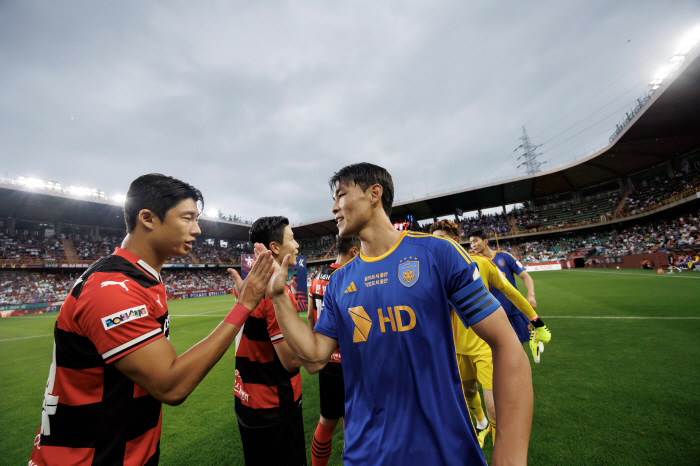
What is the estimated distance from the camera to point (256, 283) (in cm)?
176

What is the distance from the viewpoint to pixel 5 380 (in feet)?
20.9

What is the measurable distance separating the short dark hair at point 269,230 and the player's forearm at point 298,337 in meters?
1.21

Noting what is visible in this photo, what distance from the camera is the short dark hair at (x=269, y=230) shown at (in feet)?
9.43

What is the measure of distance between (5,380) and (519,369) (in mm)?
10666

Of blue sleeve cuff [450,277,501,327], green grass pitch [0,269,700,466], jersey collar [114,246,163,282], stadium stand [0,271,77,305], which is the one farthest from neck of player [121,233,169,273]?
stadium stand [0,271,77,305]

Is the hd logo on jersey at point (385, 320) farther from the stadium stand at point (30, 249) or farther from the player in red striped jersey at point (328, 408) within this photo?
the stadium stand at point (30, 249)

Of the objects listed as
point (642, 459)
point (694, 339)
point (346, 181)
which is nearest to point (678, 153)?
point (694, 339)

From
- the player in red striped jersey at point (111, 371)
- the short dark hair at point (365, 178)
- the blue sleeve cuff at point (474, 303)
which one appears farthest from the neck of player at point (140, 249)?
the blue sleeve cuff at point (474, 303)

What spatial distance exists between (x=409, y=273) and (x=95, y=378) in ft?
5.84

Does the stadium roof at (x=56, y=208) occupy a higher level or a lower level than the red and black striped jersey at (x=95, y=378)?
higher

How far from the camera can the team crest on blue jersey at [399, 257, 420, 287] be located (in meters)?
1.57

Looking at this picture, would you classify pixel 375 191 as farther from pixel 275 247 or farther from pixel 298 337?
pixel 275 247

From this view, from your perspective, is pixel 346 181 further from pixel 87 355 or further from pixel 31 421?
pixel 31 421

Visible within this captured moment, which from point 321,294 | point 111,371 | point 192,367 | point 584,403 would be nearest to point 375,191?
point 192,367
